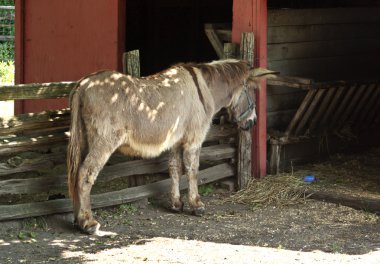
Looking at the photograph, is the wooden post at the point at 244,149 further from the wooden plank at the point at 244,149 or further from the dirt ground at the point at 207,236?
the dirt ground at the point at 207,236

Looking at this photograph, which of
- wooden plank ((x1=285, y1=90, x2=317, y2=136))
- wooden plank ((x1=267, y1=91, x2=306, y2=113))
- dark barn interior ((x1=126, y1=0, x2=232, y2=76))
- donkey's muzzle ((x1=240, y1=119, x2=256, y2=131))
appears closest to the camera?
donkey's muzzle ((x1=240, y1=119, x2=256, y2=131))

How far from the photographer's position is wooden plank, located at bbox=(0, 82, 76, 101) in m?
7.13

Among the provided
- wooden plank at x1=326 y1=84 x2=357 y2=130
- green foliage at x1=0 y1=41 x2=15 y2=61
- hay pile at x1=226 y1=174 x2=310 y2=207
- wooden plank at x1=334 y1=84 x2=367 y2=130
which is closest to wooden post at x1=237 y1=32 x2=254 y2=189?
hay pile at x1=226 y1=174 x2=310 y2=207

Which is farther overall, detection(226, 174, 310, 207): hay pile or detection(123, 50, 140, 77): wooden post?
detection(226, 174, 310, 207): hay pile

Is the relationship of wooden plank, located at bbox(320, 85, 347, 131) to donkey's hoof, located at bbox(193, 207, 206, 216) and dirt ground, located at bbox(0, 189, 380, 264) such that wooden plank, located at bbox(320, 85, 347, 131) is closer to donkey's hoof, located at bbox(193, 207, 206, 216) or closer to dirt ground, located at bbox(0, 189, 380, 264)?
dirt ground, located at bbox(0, 189, 380, 264)

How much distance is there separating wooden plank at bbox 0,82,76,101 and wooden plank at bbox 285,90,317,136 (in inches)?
123

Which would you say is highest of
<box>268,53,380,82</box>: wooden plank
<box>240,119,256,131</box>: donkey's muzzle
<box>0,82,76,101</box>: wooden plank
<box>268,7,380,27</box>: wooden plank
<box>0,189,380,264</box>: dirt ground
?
<box>268,7,380,27</box>: wooden plank

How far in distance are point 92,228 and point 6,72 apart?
472 inches

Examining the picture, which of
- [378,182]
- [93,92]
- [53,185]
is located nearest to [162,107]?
[93,92]

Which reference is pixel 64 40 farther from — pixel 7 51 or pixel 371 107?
pixel 7 51

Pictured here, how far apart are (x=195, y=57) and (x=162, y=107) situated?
227 inches

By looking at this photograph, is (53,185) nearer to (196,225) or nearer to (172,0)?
(196,225)

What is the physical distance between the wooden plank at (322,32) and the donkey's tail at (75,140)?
3.19 meters

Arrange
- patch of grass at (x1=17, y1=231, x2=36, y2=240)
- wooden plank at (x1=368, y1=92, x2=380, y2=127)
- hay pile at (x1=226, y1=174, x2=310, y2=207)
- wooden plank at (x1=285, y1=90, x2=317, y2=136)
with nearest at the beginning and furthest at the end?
patch of grass at (x1=17, y1=231, x2=36, y2=240)
hay pile at (x1=226, y1=174, x2=310, y2=207)
wooden plank at (x1=285, y1=90, x2=317, y2=136)
wooden plank at (x1=368, y1=92, x2=380, y2=127)
